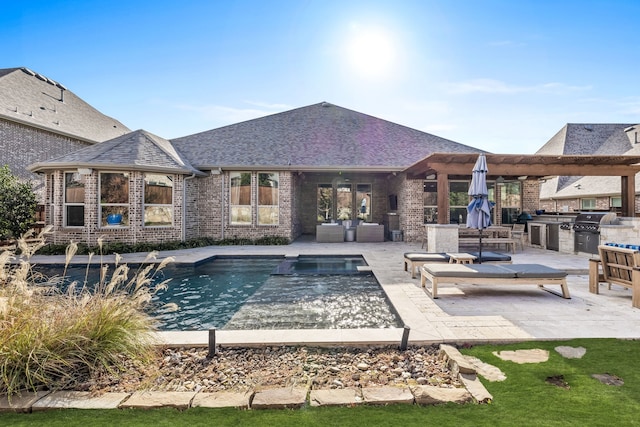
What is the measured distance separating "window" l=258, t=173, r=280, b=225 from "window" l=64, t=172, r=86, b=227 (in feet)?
21.3

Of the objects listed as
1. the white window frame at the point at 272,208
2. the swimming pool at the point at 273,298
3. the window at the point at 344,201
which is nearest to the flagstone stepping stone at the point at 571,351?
the swimming pool at the point at 273,298

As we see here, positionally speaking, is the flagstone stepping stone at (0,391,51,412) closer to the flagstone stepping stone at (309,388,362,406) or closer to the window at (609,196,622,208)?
the flagstone stepping stone at (309,388,362,406)

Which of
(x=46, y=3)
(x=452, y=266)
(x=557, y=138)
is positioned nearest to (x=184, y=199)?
(x=46, y=3)

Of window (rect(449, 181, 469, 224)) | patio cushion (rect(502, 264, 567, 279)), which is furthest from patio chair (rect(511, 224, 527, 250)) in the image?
patio cushion (rect(502, 264, 567, 279))

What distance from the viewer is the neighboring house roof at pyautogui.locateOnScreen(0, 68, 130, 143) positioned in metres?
15.3

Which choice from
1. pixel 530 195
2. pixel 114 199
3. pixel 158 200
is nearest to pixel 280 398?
pixel 158 200

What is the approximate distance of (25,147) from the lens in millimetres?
15406

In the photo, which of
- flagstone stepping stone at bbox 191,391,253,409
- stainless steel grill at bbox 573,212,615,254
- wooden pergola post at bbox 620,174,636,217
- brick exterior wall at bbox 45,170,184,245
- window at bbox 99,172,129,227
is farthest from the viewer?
window at bbox 99,172,129,227

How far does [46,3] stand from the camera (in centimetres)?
1047

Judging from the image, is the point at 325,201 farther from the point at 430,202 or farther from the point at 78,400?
the point at 78,400

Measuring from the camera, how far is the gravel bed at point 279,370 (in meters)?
2.69

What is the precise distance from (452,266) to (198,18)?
1126 cm

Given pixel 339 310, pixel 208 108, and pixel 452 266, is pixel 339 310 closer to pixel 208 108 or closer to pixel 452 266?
pixel 452 266

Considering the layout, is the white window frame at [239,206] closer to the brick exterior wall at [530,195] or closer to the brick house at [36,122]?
the brick house at [36,122]
